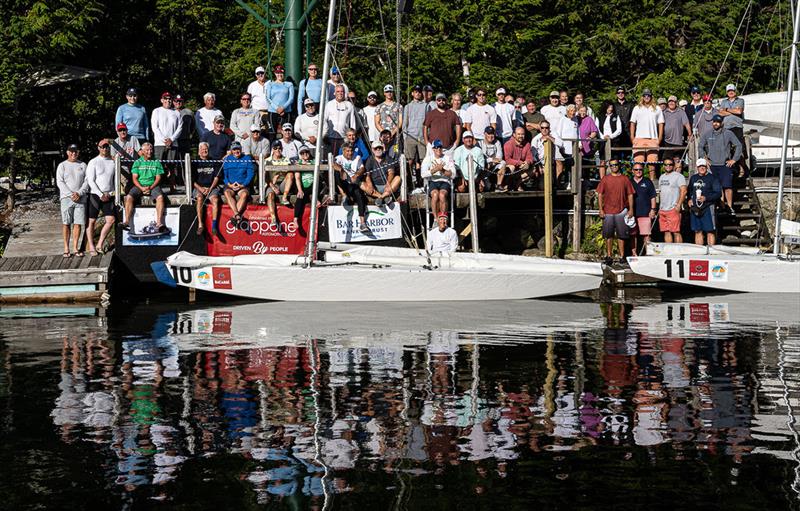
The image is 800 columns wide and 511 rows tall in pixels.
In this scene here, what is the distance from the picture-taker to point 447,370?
1524 cm

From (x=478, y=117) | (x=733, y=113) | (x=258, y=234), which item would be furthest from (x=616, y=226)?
(x=258, y=234)

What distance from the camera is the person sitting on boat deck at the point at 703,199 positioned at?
→ 25.7 metres

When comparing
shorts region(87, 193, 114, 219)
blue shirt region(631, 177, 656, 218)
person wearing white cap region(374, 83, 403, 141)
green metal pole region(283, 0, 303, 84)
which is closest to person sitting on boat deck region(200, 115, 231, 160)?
shorts region(87, 193, 114, 219)

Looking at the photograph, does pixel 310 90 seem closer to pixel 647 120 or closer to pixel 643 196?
pixel 643 196

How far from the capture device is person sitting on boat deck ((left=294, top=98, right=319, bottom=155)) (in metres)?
23.7

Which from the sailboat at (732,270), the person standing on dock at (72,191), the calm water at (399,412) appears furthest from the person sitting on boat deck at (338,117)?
the sailboat at (732,270)

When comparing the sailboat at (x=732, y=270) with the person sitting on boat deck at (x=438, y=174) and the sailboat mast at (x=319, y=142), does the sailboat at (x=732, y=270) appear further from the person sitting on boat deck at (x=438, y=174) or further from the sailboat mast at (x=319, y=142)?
the sailboat mast at (x=319, y=142)

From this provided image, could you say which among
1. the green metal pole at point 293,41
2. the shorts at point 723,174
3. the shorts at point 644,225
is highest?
the green metal pole at point 293,41

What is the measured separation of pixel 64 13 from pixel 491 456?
1976 centimetres

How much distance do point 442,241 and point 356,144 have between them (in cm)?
257

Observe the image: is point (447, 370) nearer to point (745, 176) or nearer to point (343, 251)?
point (343, 251)

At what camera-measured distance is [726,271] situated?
79.5 ft

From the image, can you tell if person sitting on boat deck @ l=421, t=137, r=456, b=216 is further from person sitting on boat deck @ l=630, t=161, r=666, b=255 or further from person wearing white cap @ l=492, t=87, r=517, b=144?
person sitting on boat deck @ l=630, t=161, r=666, b=255

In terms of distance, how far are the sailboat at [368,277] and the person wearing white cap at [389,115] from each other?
219cm
